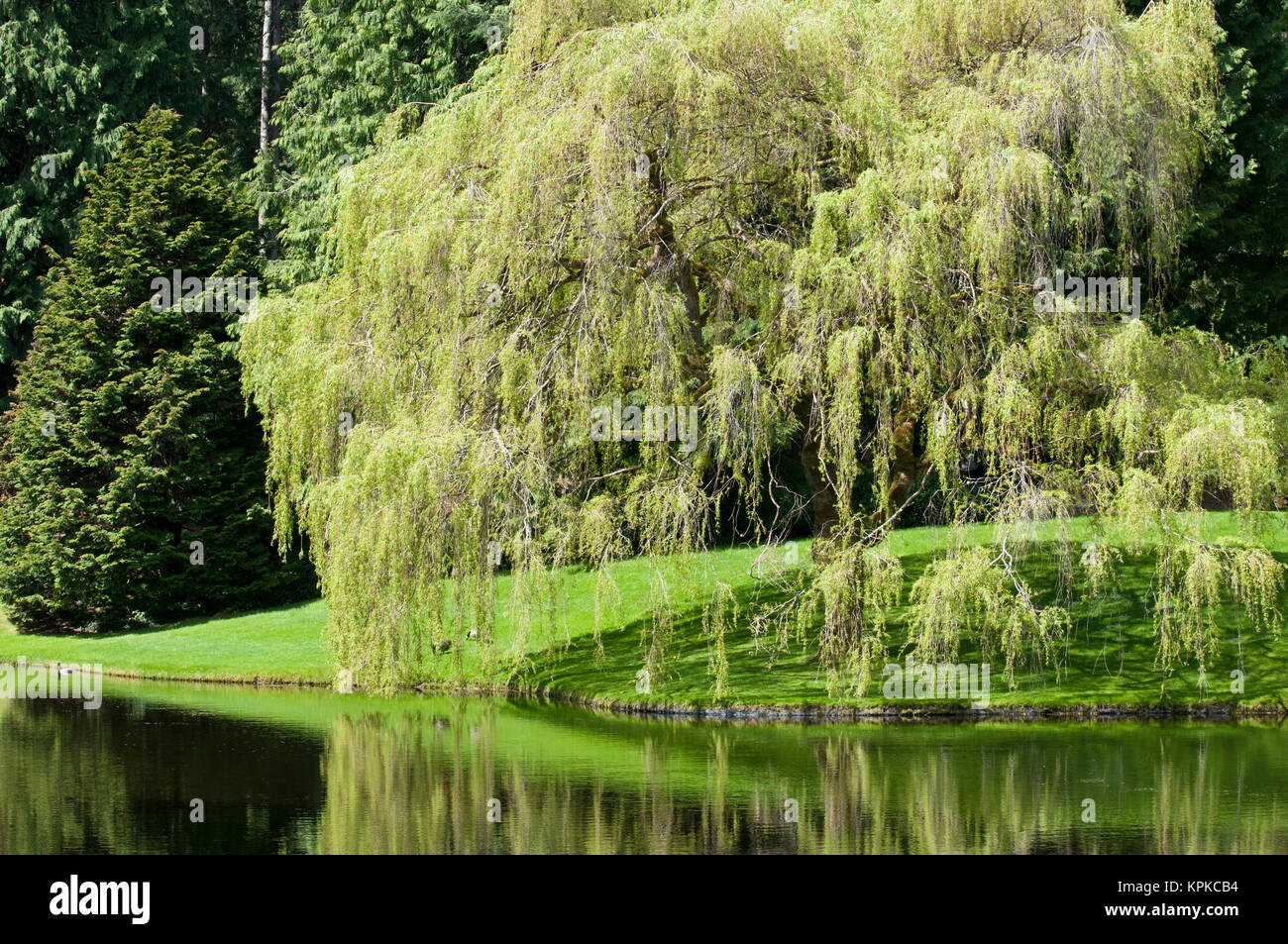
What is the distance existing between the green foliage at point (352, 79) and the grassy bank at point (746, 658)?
7.48 metres

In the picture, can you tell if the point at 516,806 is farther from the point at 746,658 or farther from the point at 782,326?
the point at 746,658

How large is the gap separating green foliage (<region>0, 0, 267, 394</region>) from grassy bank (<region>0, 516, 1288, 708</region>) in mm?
11547

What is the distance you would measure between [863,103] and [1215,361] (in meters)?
5.14

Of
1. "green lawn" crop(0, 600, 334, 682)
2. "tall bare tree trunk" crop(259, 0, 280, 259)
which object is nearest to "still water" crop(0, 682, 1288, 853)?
Result: "green lawn" crop(0, 600, 334, 682)

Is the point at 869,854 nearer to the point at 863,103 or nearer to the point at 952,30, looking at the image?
the point at 863,103

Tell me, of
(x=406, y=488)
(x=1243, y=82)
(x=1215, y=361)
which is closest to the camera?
(x=406, y=488)

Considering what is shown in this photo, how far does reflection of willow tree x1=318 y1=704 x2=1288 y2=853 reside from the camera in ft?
37.3

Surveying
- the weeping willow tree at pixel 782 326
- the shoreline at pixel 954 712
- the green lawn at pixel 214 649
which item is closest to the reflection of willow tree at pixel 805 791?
the shoreline at pixel 954 712

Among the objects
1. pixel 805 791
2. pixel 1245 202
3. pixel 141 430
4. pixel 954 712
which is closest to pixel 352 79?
pixel 141 430

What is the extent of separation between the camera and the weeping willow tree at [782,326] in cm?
1579

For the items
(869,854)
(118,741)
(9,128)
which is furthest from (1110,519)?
(9,128)

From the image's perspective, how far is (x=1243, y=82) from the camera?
23594mm

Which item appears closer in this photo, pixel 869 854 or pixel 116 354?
pixel 869 854
